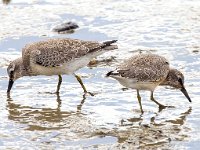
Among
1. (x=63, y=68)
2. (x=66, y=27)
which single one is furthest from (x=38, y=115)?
(x=66, y=27)

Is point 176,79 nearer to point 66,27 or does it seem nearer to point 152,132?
point 152,132

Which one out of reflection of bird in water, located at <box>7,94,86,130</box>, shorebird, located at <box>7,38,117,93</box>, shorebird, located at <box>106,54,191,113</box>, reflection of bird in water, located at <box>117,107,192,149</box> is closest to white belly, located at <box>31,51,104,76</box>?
shorebird, located at <box>7,38,117,93</box>

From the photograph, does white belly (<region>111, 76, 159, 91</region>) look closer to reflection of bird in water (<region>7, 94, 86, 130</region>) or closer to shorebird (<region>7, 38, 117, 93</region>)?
reflection of bird in water (<region>7, 94, 86, 130</region>)

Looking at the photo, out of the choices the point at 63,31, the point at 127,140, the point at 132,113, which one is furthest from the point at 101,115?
the point at 63,31

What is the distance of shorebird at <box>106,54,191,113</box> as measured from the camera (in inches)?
428

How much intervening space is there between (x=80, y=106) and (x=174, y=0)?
20.9 feet

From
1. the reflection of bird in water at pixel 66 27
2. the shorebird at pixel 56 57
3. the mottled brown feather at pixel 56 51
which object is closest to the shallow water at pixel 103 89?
the reflection of bird in water at pixel 66 27

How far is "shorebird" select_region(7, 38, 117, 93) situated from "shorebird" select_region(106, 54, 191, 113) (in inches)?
47.5

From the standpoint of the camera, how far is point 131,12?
16.5 metres

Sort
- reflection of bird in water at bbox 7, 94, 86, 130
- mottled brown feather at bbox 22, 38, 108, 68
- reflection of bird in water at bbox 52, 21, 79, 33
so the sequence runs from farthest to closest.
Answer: reflection of bird in water at bbox 52, 21, 79, 33, mottled brown feather at bbox 22, 38, 108, 68, reflection of bird in water at bbox 7, 94, 86, 130

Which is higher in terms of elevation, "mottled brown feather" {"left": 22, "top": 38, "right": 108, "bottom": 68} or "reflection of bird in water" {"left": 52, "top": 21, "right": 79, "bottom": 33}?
"mottled brown feather" {"left": 22, "top": 38, "right": 108, "bottom": 68}

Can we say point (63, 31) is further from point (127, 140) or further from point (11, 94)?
point (127, 140)

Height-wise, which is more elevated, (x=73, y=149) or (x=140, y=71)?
(x=140, y=71)

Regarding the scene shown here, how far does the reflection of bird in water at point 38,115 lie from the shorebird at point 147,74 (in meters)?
0.93
